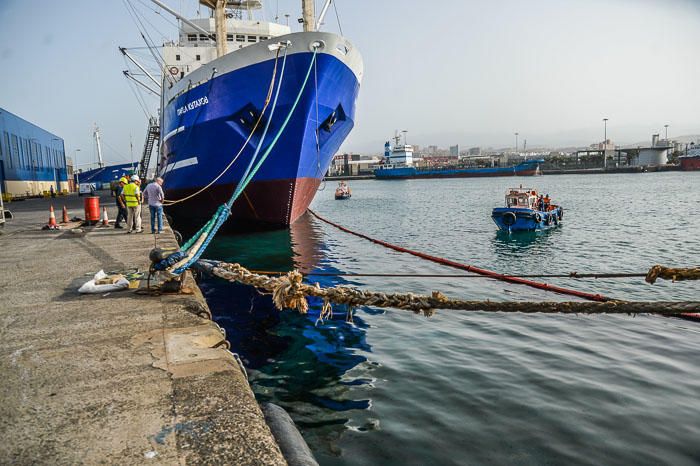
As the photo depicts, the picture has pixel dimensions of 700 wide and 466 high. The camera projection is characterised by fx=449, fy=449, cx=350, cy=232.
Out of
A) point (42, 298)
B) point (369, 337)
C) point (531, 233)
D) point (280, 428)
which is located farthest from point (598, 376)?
point (531, 233)

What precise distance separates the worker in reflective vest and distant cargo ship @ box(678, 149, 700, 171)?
12700cm

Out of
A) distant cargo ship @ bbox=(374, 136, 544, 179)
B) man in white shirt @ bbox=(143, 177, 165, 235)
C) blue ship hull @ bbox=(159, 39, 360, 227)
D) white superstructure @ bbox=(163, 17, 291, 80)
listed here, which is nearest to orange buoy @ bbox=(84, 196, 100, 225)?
blue ship hull @ bbox=(159, 39, 360, 227)

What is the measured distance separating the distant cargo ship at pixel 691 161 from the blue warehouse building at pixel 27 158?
126m

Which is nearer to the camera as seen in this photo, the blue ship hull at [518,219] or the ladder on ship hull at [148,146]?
the blue ship hull at [518,219]

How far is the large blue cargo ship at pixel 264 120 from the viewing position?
579 inches

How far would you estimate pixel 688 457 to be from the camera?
4055 millimetres

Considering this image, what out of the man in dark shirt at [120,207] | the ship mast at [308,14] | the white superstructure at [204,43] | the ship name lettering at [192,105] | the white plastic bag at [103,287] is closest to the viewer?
the white plastic bag at [103,287]

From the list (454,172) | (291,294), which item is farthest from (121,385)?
(454,172)

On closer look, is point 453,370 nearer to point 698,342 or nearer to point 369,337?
point 369,337

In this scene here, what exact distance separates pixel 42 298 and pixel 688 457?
7.32 meters

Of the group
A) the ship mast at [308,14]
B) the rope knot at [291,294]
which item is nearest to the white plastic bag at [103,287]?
the rope knot at [291,294]

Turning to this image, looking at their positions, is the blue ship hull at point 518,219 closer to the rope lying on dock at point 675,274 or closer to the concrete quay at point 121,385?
the rope lying on dock at point 675,274

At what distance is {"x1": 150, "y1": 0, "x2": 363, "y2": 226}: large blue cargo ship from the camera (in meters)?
14.7

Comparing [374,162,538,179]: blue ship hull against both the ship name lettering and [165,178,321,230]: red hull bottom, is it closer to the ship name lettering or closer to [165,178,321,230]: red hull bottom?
[165,178,321,230]: red hull bottom
